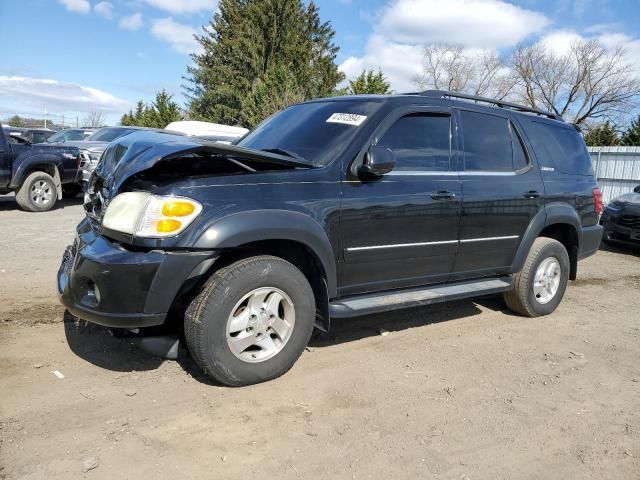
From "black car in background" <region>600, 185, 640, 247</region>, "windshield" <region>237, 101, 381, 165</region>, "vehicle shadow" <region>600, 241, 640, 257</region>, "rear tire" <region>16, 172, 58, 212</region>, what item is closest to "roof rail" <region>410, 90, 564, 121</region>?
"windshield" <region>237, 101, 381, 165</region>

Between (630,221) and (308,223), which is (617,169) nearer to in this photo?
(630,221)

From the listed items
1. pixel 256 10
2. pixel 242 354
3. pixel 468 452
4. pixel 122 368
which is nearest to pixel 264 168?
pixel 242 354

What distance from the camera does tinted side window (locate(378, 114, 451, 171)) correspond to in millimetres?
4094

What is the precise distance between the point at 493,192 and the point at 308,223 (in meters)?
1.94

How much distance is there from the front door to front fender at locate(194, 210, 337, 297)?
0.21 m

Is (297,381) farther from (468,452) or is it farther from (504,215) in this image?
(504,215)

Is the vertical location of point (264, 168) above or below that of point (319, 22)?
below

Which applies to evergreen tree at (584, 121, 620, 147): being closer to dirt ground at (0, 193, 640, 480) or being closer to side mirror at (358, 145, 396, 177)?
dirt ground at (0, 193, 640, 480)

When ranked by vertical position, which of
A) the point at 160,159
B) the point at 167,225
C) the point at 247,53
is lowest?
the point at 167,225

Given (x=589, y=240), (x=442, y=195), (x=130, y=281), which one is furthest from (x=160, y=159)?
(x=589, y=240)

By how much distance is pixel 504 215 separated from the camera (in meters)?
4.75

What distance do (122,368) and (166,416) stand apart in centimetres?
74

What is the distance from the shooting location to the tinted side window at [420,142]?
4.09 m

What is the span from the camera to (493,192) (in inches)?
182
